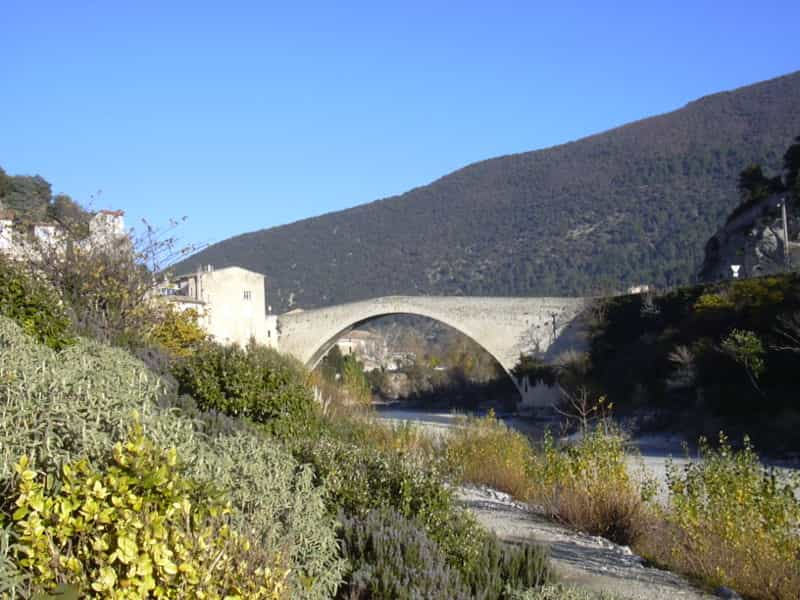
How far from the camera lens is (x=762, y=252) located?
2877 cm

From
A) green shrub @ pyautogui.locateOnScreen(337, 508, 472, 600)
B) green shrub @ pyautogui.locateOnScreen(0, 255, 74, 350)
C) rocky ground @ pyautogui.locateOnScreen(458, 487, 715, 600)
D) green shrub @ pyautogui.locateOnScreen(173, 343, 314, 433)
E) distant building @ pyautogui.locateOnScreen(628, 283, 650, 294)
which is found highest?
distant building @ pyautogui.locateOnScreen(628, 283, 650, 294)

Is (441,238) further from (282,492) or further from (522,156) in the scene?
(282,492)

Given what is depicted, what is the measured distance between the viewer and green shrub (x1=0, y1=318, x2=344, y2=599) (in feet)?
8.66

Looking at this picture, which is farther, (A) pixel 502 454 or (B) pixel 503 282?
(B) pixel 503 282

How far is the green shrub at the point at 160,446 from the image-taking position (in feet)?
8.66

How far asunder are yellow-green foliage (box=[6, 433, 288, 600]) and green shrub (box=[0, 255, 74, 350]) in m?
3.16

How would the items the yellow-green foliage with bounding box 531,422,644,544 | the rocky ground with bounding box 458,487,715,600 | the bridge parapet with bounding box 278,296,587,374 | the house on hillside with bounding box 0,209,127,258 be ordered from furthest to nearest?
the bridge parapet with bounding box 278,296,587,374
the house on hillside with bounding box 0,209,127,258
the yellow-green foliage with bounding box 531,422,644,544
the rocky ground with bounding box 458,487,715,600

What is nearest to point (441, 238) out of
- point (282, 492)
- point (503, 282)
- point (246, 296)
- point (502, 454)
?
point (503, 282)

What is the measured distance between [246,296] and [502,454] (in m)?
27.0

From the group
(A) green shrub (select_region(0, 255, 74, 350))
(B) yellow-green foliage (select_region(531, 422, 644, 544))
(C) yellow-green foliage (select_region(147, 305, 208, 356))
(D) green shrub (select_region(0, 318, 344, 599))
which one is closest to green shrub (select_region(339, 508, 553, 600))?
(D) green shrub (select_region(0, 318, 344, 599))

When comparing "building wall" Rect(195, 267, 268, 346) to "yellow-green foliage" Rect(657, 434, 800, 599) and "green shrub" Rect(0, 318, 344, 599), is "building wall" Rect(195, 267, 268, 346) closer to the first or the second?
"yellow-green foliage" Rect(657, 434, 800, 599)

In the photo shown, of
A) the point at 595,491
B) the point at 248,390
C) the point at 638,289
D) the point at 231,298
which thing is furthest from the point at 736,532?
the point at 638,289

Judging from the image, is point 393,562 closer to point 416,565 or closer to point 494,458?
point 416,565

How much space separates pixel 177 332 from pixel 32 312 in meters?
8.96
